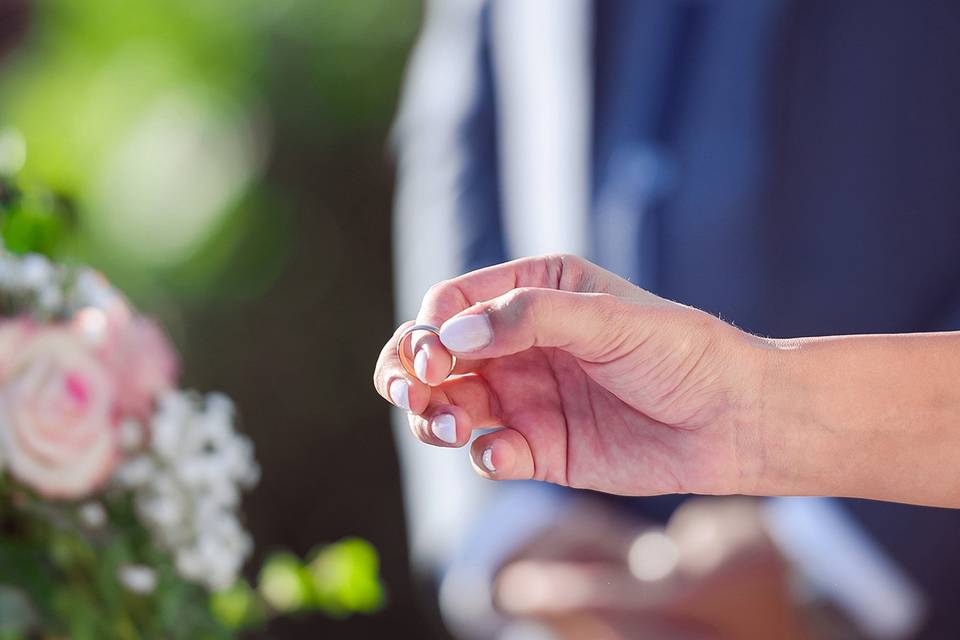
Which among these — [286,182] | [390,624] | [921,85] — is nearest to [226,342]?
[286,182]

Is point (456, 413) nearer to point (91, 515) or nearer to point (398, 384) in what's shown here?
point (398, 384)

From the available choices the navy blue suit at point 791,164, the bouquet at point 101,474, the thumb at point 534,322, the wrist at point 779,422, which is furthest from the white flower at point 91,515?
the navy blue suit at point 791,164

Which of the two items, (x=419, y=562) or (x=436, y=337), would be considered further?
(x=419, y=562)

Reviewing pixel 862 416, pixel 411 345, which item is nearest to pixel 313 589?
pixel 411 345

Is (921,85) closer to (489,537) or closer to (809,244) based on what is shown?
(809,244)

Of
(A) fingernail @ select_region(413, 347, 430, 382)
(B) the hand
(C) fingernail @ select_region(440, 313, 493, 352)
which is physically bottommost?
(B) the hand

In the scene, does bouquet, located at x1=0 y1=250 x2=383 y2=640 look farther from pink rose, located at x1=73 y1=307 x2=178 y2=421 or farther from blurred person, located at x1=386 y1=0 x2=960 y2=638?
blurred person, located at x1=386 y1=0 x2=960 y2=638

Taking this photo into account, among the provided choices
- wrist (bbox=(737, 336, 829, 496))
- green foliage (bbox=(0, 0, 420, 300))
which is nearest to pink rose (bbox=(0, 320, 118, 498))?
wrist (bbox=(737, 336, 829, 496))
